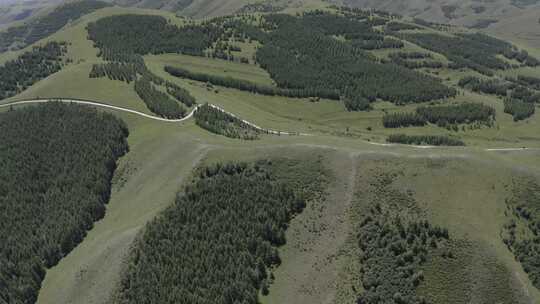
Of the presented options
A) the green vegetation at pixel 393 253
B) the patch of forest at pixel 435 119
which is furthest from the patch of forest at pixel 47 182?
the patch of forest at pixel 435 119

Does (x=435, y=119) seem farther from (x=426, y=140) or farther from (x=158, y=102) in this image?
(x=158, y=102)

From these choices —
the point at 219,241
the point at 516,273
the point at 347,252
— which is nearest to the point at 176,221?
the point at 219,241

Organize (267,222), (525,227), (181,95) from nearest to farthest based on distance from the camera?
(525,227) → (267,222) → (181,95)

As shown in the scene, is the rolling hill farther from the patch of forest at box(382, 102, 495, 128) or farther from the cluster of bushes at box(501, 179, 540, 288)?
the patch of forest at box(382, 102, 495, 128)

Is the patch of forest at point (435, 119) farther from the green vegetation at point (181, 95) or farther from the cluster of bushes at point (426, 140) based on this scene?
the green vegetation at point (181, 95)

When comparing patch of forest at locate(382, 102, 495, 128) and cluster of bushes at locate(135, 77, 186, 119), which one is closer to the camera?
cluster of bushes at locate(135, 77, 186, 119)

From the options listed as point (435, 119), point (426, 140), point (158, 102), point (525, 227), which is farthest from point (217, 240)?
point (435, 119)

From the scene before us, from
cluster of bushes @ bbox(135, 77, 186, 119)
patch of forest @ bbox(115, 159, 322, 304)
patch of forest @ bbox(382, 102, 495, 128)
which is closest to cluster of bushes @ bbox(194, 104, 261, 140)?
cluster of bushes @ bbox(135, 77, 186, 119)
